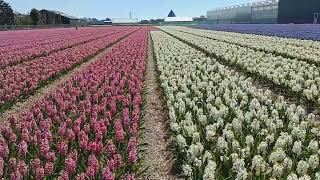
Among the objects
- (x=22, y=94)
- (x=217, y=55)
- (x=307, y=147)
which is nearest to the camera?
(x=307, y=147)

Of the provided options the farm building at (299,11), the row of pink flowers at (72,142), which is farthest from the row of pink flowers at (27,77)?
the farm building at (299,11)

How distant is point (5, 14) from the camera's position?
89.9m

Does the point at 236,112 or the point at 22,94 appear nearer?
the point at 236,112

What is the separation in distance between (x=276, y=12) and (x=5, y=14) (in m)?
50.1

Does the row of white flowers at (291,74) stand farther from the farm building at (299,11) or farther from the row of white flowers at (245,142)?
the farm building at (299,11)

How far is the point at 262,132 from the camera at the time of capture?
7.11 meters

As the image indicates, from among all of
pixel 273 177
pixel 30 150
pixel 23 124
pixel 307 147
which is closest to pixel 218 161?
pixel 273 177

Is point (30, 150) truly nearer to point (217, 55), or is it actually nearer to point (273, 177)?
point (273, 177)

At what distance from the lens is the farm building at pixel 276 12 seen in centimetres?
6325

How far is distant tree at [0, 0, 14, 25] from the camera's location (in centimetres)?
8881

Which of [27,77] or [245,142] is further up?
[245,142]

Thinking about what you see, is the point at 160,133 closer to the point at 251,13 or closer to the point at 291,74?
the point at 291,74

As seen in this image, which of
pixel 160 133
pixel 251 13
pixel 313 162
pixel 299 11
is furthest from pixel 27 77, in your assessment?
pixel 251 13

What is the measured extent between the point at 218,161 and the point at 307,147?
1.34 m
